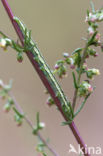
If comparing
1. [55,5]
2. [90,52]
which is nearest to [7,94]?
[90,52]

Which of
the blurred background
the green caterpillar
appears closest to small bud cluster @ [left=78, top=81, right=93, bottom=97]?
the green caterpillar

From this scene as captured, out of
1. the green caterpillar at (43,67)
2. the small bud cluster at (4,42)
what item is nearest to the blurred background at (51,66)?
the green caterpillar at (43,67)

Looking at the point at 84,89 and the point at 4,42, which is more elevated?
the point at 4,42

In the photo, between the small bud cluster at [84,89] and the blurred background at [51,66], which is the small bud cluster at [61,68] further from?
the blurred background at [51,66]

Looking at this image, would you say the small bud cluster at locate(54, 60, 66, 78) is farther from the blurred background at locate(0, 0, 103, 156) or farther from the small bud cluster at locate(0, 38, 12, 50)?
the blurred background at locate(0, 0, 103, 156)

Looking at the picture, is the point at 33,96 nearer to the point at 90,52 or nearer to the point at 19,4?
the point at 19,4

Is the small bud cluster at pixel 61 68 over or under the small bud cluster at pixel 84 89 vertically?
over

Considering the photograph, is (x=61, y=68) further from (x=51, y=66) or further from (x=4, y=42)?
(x=51, y=66)

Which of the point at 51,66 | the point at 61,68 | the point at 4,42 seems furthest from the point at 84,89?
the point at 51,66
